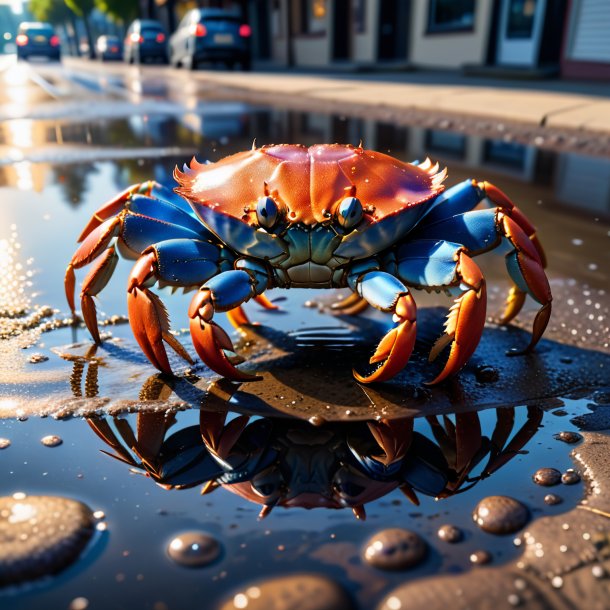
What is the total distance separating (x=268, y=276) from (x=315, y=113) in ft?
28.5

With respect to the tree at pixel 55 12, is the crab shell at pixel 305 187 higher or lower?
lower

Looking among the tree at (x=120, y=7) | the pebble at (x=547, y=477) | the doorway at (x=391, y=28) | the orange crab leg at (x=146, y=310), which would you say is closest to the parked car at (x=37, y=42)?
the tree at (x=120, y=7)

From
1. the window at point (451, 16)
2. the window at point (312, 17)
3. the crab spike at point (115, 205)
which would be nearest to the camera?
the crab spike at point (115, 205)

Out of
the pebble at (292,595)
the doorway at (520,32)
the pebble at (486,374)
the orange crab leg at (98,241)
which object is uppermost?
the doorway at (520,32)

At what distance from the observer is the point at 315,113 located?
33.9ft

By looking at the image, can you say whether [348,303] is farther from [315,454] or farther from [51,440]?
[51,440]

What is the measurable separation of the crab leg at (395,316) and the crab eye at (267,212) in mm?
373

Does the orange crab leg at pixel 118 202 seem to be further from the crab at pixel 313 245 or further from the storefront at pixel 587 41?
the storefront at pixel 587 41

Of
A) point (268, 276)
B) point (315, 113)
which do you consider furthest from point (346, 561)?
point (315, 113)

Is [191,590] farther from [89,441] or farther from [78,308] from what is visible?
[78,308]

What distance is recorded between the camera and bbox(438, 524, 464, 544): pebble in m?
1.49

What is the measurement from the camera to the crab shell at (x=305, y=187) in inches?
83.0

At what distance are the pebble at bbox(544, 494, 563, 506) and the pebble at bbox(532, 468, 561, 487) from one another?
0.18ft

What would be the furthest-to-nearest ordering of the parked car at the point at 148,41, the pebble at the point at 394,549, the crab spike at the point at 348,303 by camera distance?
the parked car at the point at 148,41 < the crab spike at the point at 348,303 < the pebble at the point at 394,549
